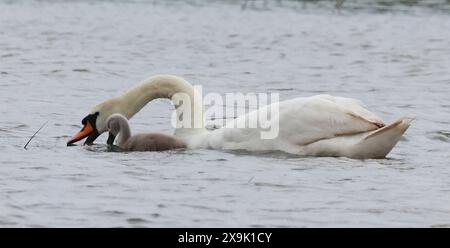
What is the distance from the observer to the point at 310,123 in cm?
1037

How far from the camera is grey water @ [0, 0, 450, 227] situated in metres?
8.40

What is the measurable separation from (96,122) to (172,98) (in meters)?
0.79

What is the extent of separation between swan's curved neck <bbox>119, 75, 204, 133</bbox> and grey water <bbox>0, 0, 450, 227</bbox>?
513 millimetres

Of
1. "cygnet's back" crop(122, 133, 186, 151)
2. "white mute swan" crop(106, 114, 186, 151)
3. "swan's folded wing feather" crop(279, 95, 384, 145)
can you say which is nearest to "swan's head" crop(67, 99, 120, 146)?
"white mute swan" crop(106, 114, 186, 151)

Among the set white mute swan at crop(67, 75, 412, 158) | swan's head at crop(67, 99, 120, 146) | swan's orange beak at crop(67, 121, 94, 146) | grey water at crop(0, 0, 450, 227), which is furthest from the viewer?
swan's head at crop(67, 99, 120, 146)

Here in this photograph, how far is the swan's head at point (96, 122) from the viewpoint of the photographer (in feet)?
37.3

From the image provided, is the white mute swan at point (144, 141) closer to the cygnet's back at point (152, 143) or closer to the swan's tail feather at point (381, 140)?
the cygnet's back at point (152, 143)

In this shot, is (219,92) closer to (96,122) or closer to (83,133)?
(96,122)

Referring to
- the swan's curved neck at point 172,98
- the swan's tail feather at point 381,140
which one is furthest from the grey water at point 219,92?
the swan's curved neck at point 172,98

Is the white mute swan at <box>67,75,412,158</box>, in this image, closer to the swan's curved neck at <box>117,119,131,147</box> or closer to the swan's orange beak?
the swan's curved neck at <box>117,119,131,147</box>

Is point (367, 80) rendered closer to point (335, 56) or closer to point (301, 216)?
point (335, 56)

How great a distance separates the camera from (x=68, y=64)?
1817 cm

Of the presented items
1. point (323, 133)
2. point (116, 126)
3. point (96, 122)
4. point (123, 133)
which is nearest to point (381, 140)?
point (323, 133)

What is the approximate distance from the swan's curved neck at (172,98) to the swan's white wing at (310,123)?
854 mm
